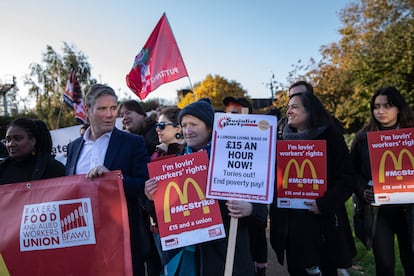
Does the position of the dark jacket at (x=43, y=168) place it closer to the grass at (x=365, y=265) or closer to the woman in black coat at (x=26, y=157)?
the woman in black coat at (x=26, y=157)

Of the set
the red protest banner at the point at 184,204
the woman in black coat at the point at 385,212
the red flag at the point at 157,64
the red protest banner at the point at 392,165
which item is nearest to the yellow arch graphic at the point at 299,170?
the red protest banner at the point at 392,165

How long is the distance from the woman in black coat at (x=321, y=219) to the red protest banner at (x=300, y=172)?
8cm

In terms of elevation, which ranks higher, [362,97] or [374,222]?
[362,97]

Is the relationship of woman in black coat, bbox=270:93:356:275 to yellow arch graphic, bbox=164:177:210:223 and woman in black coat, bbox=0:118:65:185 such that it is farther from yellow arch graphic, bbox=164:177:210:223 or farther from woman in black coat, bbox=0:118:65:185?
woman in black coat, bbox=0:118:65:185

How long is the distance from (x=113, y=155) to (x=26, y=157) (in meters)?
0.87

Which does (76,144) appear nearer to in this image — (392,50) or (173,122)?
(173,122)

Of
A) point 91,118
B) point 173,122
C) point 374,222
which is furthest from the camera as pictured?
point 173,122

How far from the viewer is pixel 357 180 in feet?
10.5

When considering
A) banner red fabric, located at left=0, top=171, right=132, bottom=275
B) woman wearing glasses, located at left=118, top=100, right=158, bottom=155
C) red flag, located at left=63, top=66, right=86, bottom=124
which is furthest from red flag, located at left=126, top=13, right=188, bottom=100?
red flag, located at left=63, top=66, right=86, bottom=124

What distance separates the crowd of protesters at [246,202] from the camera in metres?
2.29

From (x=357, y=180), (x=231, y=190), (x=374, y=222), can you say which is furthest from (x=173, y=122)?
(x=374, y=222)

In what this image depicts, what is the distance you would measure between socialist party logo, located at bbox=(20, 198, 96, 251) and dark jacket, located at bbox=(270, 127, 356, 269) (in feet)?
5.05

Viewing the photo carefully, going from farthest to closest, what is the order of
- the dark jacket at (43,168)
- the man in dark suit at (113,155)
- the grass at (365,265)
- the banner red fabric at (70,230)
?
1. the grass at (365,265)
2. the dark jacket at (43,168)
3. the man in dark suit at (113,155)
4. the banner red fabric at (70,230)

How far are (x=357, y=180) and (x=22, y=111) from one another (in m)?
37.0
